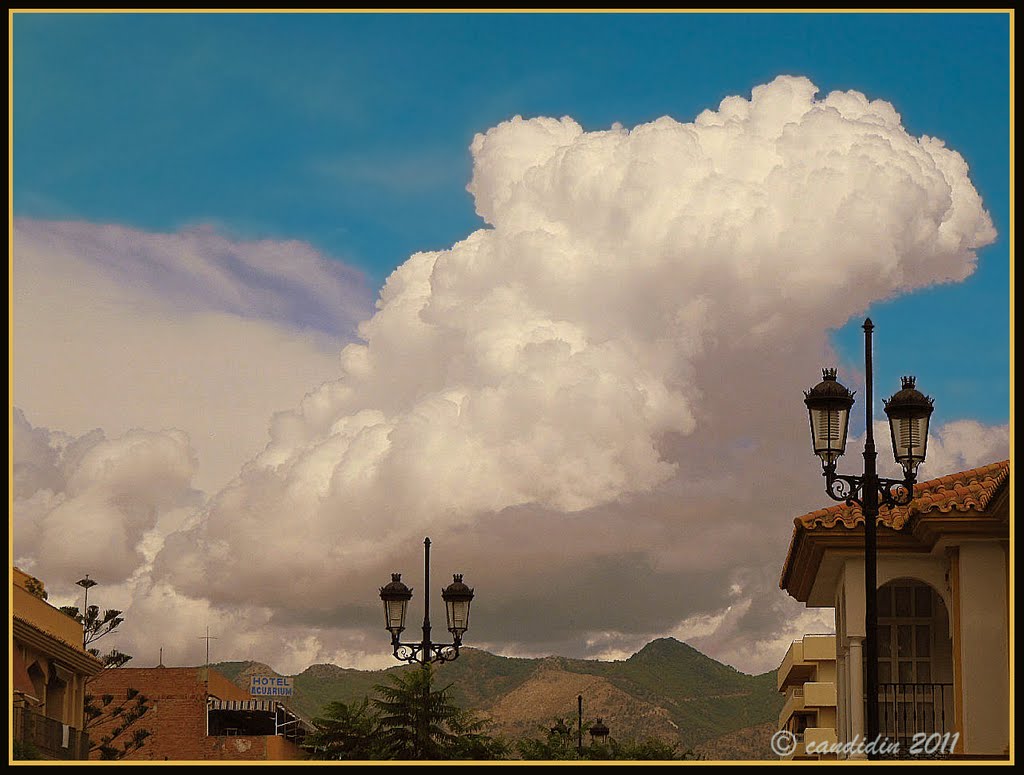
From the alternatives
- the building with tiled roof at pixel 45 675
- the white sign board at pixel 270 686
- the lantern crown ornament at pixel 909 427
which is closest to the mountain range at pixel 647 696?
the white sign board at pixel 270 686

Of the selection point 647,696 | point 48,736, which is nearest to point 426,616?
point 48,736

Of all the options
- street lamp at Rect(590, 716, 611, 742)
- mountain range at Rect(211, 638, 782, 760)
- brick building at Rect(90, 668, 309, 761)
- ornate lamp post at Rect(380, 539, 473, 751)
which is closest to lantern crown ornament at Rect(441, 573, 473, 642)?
ornate lamp post at Rect(380, 539, 473, 751)

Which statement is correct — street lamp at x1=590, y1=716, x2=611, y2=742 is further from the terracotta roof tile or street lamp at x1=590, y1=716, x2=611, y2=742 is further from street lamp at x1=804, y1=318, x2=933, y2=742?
street lamp at x1=804, y1=318, x2=933, y2=742

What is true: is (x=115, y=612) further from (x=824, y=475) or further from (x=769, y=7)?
(x=769, y=7)

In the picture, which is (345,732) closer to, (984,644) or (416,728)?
(416,728)

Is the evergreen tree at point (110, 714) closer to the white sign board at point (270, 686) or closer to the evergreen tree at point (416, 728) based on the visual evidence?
the white sign board at point (270, 686)

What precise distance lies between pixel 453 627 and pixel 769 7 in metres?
12.5

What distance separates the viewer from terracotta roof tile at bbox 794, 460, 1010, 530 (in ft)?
57.5

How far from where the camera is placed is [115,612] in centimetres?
6525

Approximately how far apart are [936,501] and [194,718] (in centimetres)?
5611

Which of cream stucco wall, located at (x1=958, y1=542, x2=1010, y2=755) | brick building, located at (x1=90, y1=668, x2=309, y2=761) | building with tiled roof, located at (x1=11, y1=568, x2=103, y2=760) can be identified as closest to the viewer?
cream stucco wall, located at (x1=958, y1=542, x2=1010, y2=755)

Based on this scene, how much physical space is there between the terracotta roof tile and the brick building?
166ft

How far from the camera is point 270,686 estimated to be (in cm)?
8319

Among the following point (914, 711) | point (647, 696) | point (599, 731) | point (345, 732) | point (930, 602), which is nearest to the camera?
point (914, 711)
